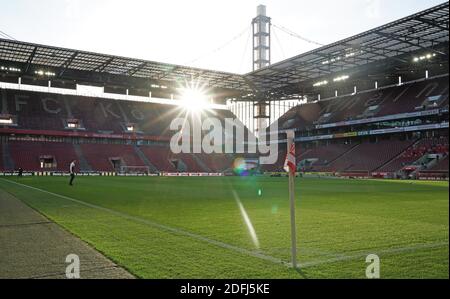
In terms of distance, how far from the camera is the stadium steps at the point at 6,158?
55.8 meters

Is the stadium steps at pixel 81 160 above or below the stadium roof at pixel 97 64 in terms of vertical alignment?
below

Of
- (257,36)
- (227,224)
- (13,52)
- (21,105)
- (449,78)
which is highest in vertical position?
(257,36)

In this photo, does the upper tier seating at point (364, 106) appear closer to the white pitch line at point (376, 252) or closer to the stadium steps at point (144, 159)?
the stadium steps at point (144, 159)

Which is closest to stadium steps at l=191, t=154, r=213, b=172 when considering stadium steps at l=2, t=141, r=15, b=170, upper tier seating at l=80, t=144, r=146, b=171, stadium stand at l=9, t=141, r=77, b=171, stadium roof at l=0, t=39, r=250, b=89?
upper tier seating at l=80, t=144, r=146, b=171

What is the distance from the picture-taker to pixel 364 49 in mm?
45688


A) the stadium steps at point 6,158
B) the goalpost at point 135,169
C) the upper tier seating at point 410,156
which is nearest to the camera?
the upper tier seating at point 410,156

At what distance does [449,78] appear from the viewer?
354 centimetres

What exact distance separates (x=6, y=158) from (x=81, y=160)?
1059 centimetres

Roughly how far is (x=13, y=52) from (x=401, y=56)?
167ft

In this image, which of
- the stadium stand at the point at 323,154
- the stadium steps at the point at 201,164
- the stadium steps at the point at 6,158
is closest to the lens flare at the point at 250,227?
the stadium steps at the point at 6,158

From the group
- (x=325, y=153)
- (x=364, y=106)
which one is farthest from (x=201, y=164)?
(x=364, y=106)

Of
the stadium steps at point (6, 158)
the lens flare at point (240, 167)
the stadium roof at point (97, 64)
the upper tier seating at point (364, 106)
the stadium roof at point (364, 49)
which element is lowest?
the lens flare at point (240, 167)
